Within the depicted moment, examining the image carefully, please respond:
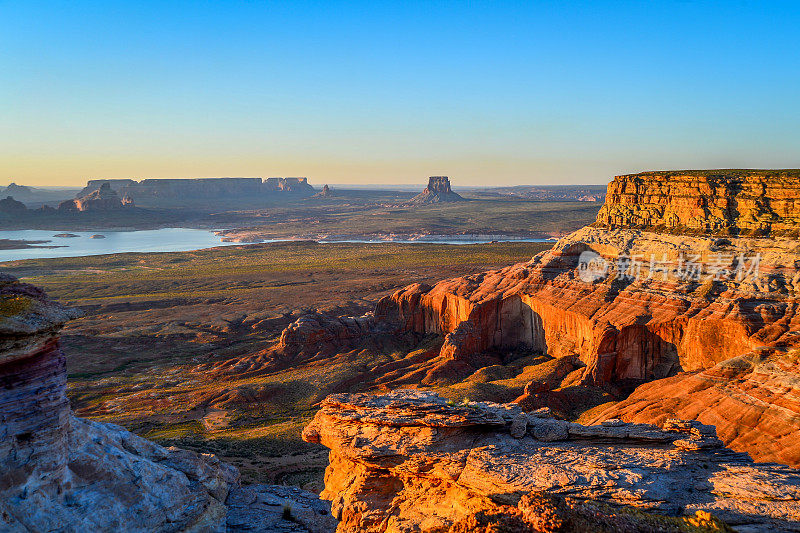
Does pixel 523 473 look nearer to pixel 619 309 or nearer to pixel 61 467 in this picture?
pixel 61 467

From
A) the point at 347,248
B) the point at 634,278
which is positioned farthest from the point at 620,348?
the point at 347,248

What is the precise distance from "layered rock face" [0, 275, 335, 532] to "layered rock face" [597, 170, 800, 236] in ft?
A: 148

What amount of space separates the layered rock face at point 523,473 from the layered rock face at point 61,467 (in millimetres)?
5333

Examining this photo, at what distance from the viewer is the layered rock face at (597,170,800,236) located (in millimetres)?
46688

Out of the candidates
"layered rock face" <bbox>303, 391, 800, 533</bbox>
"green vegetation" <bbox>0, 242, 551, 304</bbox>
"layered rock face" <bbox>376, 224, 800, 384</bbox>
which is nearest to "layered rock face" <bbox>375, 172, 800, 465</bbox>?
"layered rock face" <bbox>376, 224, 800, 384</bbox>

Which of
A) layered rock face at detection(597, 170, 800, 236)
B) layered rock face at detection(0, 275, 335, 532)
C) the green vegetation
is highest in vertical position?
layered rock face at detection(597, 170, 800, 236)

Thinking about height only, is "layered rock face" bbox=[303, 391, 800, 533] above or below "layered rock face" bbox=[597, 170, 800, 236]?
below

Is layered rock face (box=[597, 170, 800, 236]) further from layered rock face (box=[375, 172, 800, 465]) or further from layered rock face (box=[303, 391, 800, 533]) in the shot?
layered rock face (box=[303, 391, 800, 533])

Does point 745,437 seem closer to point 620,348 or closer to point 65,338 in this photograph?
point 620,348

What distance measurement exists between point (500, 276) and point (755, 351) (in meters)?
32.0

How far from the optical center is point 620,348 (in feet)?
151

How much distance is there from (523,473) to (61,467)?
1455 cm

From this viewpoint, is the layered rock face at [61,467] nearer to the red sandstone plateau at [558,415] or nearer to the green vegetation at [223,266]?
the red sandstone plateau at [558,415]

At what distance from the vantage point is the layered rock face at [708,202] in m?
46.7
